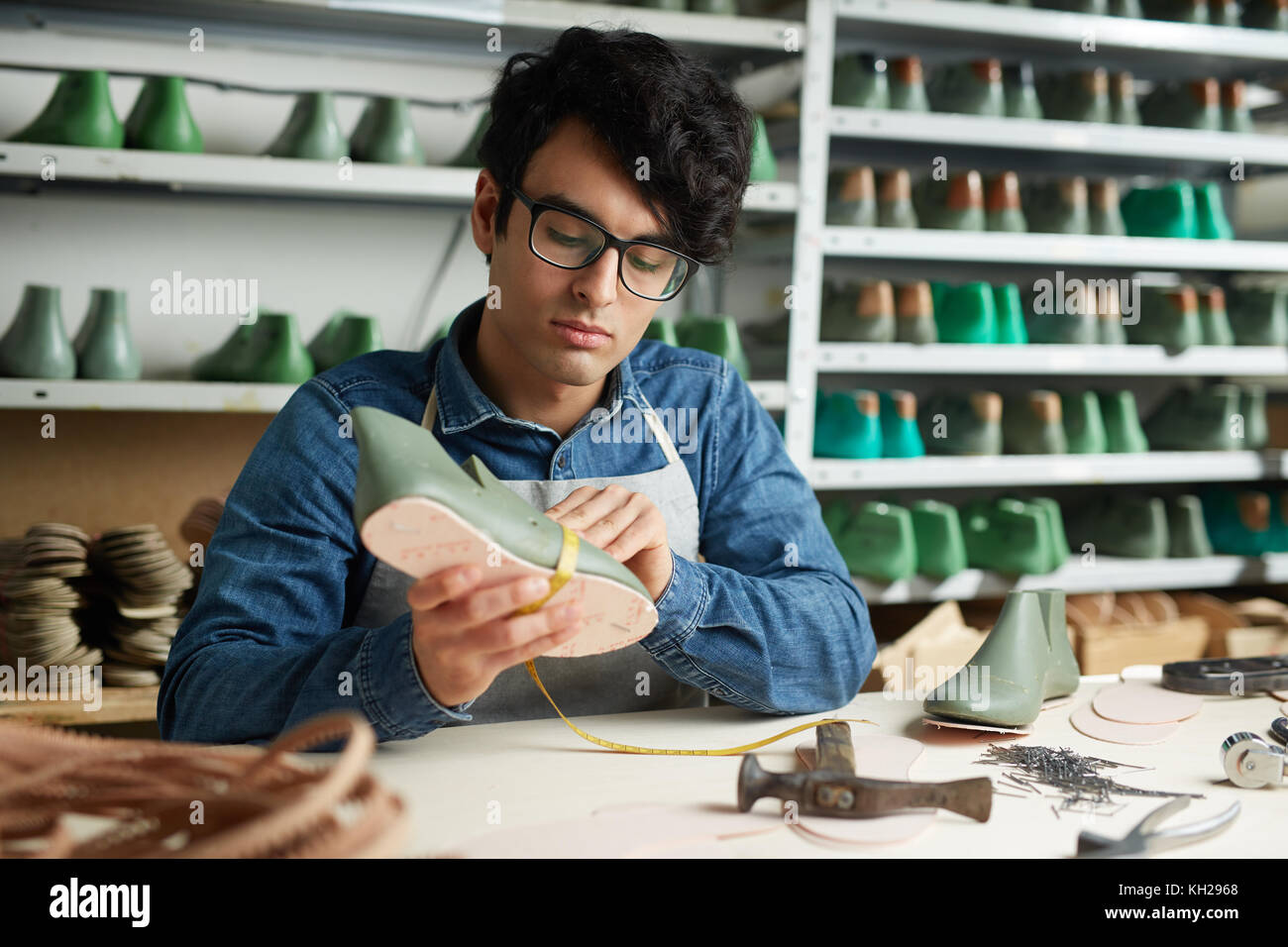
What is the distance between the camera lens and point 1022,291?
9.80ft

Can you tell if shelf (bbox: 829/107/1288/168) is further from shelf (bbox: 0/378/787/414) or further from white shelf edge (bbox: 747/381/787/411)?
shelf (bbox: 0/378/787/414)

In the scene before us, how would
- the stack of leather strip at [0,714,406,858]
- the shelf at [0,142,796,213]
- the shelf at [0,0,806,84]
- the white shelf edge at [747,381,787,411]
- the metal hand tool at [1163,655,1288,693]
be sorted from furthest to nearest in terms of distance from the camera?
the white shelf edge at [747,381,787,411] → the shelf at [0,0,806,84] → the shelf at [0,142,796,213] → the metal hand tool at [1163,655,1288,693] → the stack of leather strip at [0,714,406,858]

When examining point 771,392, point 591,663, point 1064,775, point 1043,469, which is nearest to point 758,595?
point 591,663

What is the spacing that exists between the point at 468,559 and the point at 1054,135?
7.37 feet

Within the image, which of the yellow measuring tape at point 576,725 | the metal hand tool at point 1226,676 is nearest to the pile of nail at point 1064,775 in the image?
the yellow measuring tape at point 576,725

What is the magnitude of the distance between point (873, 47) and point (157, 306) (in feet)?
6.03

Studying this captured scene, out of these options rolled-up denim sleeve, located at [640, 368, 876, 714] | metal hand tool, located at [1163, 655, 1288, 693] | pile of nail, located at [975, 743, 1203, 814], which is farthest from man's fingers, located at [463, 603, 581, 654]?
metal hand tool, located at [1163, 655, 1288, 693]

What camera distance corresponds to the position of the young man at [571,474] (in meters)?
1.00

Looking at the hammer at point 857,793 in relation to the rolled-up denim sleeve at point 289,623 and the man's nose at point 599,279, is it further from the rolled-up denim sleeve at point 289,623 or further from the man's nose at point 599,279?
the man's nose at point 599,279

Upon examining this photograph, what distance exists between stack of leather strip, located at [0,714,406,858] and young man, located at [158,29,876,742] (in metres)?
0.18

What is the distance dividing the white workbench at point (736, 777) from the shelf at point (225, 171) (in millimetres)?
1240

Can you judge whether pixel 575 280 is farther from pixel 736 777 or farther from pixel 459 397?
pixel 736 777

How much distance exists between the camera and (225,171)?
200 centimetres

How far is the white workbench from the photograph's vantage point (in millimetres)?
823
